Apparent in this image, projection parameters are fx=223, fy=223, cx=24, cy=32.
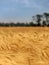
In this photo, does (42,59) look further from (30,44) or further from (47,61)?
(30,44)

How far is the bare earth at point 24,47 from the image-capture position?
5902mm

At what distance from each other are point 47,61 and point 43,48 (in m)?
0.75

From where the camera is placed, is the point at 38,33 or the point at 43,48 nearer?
the point at 43,48

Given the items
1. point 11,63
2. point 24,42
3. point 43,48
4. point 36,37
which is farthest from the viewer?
point 36,37

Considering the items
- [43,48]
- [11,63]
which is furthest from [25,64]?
[43,48]

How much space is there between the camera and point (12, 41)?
752cm

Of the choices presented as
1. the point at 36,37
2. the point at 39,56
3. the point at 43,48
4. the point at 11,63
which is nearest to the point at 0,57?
the point at 11,63

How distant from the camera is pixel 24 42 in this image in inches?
291

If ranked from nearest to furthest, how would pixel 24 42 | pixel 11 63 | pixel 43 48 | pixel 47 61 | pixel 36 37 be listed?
pixel 11 63 → pixel 47 61 → pixel 43 48 → pixel 24 42 → pixel 36 37

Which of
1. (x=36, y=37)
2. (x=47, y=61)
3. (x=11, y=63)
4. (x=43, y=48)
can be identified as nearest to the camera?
(x=11, y=63)

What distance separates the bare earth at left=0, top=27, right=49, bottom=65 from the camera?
5.90 metres

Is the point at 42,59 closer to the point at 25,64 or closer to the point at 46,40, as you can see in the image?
the point at 25,64

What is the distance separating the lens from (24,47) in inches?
274

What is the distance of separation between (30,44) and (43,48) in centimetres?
54
